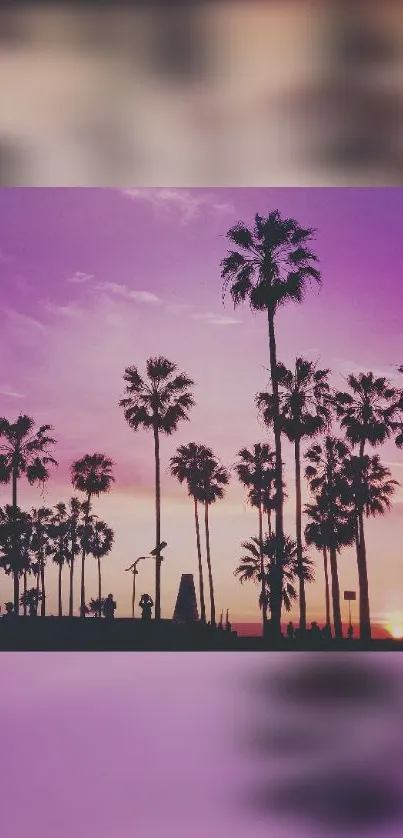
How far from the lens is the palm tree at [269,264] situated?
1714 centimetres

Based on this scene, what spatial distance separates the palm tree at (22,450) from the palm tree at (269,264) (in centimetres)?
774

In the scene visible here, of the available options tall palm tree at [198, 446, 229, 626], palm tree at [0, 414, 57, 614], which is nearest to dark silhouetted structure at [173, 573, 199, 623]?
palm tree at [0, 414, 57, 614]

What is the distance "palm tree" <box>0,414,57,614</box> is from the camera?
77.1ft

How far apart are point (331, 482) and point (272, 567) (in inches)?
327

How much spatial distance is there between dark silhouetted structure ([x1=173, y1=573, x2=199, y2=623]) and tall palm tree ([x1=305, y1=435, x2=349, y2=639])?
11.8 feet

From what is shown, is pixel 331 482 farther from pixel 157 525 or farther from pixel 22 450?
pixel 22 450

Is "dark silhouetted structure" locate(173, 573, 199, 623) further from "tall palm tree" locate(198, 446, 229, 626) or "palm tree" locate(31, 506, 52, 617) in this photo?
"palm tree" locate(31, 506, 52, 617)

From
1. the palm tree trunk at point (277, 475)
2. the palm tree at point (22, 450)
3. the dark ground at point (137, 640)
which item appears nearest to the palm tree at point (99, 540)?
the palm tree at point (22, 450)

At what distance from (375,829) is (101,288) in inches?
652

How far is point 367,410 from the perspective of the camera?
21766mm

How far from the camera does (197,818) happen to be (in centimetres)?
246

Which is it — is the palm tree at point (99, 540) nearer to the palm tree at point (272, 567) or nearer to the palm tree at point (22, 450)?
the palm tree at point (272, 567)
